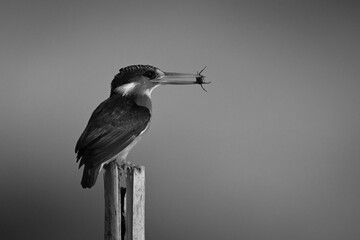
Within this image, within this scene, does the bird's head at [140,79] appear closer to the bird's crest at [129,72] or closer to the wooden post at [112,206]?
the bird's crest at [129,72]

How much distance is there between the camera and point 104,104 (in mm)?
3016

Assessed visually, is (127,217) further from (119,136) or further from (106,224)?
(119,136)

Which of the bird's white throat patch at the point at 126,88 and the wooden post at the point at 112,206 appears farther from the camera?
the bird's white throat patch at the point at 126,88

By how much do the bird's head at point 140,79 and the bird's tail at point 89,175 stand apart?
647mm

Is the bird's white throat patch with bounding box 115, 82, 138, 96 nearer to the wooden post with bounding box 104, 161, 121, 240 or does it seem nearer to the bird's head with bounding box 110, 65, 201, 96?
the bird's head with bounding box 110, 65, 201, 96

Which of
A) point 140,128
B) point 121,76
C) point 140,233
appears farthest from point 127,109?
point 140,233

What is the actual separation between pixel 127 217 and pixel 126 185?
7.7 inches

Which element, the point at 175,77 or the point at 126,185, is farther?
the point at 175,77

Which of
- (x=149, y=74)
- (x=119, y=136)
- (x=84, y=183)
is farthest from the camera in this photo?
(x=149, y=74)

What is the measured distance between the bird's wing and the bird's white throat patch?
0.12 m

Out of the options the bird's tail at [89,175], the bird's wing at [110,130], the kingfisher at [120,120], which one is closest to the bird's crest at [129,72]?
the kingfisher at [120,120]

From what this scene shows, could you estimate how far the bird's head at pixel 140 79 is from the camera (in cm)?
317

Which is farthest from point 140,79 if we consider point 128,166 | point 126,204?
point 126,204

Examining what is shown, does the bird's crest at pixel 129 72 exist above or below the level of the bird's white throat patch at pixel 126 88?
above
